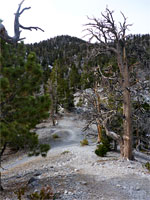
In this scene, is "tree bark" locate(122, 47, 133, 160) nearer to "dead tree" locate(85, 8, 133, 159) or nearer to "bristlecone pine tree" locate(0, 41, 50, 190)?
"dead tree" locate(85, 8, 133, 159)

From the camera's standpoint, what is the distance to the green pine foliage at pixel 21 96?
6.73 meters

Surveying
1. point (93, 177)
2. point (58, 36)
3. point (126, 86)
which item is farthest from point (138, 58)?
point (58, 36)

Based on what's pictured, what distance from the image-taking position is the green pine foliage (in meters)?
6.73

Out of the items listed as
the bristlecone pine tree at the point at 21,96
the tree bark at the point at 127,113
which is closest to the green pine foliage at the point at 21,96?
the bristlecone pine tree at the point at 21,96

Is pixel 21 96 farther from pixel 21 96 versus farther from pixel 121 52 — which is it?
pixel 121 52

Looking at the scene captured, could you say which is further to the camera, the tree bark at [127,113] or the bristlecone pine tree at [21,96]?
the tree bark at [127,113]

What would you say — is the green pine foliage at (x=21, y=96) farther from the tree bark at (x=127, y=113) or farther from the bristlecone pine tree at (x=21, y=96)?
the tree bark at (x=127, y=113)

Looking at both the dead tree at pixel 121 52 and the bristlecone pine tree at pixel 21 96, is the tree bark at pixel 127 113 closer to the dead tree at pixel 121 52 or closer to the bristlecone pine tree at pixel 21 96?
the dead tree at pixel 121 52

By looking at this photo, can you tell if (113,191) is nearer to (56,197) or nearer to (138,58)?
(56,197)

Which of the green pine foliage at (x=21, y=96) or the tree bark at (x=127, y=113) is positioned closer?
the green pine foliage at (x=21, y=96)

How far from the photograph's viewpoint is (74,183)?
326 inches

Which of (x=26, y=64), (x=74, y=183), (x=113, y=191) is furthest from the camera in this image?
(x=74, y=183)

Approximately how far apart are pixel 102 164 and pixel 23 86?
6.97 m

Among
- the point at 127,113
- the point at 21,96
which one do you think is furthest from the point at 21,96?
the point at 127,113
